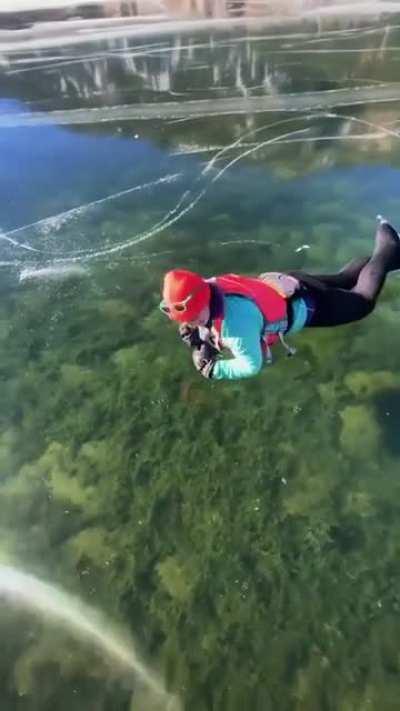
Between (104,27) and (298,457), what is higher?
(104,27)

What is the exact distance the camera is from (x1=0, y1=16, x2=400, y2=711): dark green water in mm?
2543

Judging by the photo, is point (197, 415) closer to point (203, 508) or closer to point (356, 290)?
point (203, 508)

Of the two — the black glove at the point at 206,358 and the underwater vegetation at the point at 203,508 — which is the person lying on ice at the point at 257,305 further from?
the underwater vegetation at the point at 203,508

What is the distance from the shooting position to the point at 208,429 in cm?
319

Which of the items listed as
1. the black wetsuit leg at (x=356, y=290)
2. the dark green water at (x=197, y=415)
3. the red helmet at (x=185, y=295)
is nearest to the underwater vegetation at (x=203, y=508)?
the dark green water at (x=197, y=415)

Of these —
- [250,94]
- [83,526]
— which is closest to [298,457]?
[83,526]

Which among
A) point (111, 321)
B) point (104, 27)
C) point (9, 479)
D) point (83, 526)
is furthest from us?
point (104, 27)

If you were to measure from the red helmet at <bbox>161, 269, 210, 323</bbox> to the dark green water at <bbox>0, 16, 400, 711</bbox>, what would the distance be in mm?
844

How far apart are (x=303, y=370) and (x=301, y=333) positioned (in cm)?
26

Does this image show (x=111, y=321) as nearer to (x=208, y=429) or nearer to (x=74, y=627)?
(x=208, y=429)

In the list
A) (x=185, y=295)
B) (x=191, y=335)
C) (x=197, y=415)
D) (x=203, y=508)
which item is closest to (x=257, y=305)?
(x=191, y=335)

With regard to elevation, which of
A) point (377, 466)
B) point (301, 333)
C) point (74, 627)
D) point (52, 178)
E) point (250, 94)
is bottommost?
point (74, 627)

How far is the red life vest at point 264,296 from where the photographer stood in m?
2.77

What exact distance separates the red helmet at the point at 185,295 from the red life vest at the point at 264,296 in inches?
7.9
